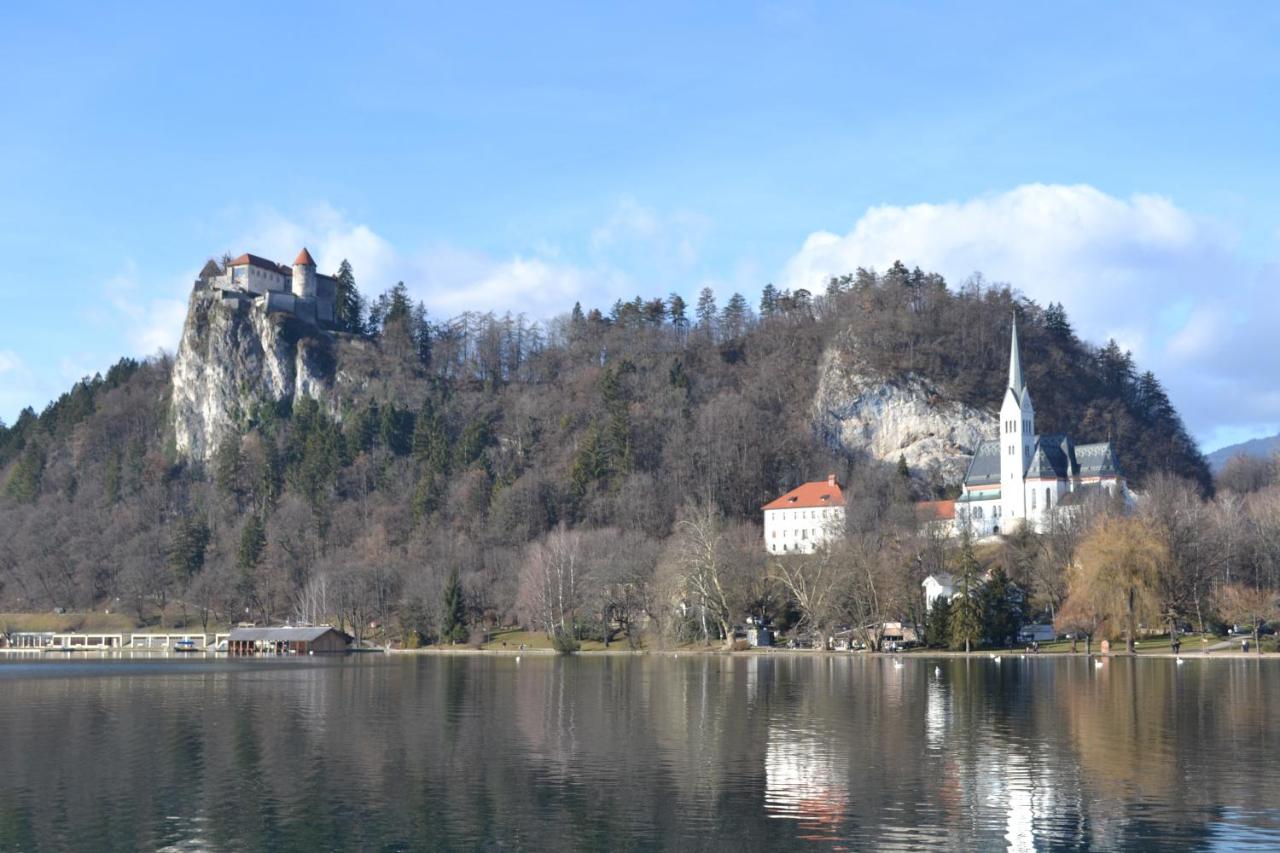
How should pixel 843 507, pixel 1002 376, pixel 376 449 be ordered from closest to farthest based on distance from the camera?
pixel 843 507 → pixel 1002 376 → pixel 376 449

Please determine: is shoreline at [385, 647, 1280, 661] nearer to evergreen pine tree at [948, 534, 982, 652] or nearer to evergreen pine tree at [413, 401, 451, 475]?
evergreen pine tree at [948, 534, 982, 652]

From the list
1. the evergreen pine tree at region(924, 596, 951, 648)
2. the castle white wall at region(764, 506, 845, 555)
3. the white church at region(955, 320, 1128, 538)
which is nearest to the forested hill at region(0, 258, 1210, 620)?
the castle white wall at region(764, 506, 845, 555)

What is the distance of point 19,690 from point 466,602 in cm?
6257

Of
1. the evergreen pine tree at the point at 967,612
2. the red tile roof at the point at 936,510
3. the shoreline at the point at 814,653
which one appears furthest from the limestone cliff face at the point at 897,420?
the shoreline at the point at 814,653

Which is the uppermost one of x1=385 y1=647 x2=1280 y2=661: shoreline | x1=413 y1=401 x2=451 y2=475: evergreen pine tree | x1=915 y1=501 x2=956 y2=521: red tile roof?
x1=413 y1=401 x2=451 y2=475: evergreen pine tree

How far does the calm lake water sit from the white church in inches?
2934

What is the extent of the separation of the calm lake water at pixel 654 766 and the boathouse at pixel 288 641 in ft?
192

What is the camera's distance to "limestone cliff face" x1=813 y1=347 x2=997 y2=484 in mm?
165250

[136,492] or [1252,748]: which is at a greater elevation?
[136,492]

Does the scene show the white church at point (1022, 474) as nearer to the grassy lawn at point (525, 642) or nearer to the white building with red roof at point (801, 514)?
the white building with red roof at point (801, 514)

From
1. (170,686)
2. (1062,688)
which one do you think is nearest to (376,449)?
(170,686)

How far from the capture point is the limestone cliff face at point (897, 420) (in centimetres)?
16525

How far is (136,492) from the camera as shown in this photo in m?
195

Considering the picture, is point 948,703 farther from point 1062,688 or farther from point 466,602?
point 466,602
